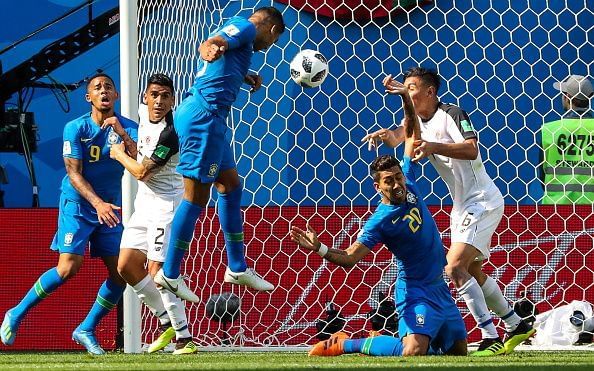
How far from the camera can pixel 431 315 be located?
714cm

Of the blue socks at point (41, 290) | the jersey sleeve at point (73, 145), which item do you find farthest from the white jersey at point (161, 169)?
the blue socks at point (41, 290)

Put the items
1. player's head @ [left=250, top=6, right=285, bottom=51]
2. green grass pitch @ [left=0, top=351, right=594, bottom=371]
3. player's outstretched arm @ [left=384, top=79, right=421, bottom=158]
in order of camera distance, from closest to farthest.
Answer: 1. green grass pitch @ [left=0, top=351, right=594, bottom=371]
2. player's head @ [left=250, top=6, right=285, bottom=51]
3. player's outstretched arm @ [left=384, top=79, right=421, bottom=158]

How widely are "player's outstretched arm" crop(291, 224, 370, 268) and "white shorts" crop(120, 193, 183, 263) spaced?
1426 mm

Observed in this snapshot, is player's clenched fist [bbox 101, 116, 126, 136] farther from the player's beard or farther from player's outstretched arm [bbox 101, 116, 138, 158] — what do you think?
the player's beard

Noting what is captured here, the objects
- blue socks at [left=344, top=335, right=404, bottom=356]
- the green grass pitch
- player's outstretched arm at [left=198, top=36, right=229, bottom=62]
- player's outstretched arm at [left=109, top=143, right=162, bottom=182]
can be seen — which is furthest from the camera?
player's outstretched arm at [left=109, top=143, right=162, bottom=182]

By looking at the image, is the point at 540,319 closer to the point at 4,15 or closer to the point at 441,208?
the point at 441,208

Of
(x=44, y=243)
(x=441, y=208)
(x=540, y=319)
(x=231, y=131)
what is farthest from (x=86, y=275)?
(x=540, y=319)

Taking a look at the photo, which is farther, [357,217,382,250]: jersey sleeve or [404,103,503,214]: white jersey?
[404,103,503,214]: white jersey

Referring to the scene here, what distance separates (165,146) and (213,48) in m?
1.57

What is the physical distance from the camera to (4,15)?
11.8 m

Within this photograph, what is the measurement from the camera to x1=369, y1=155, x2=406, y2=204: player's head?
7105 millimetres

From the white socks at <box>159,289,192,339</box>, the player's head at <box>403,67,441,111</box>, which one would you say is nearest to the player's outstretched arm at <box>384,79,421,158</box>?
the player's head at <box>403,67,441,111</box>

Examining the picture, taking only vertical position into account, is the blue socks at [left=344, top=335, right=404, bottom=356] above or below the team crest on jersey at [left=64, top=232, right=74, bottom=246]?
below

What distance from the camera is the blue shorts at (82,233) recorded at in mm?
8109
